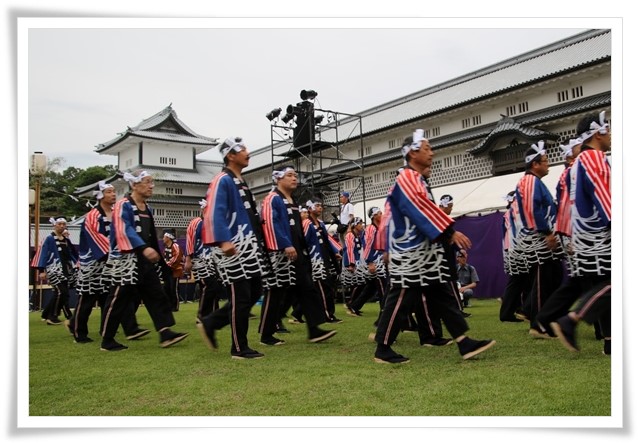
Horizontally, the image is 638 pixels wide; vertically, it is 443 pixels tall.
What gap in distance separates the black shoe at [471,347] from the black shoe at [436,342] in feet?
3.59

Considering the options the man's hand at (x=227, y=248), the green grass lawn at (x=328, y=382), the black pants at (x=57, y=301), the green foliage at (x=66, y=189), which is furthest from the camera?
the green foliage at (x=66, y=189)

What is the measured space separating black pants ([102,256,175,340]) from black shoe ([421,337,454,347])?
2.54 m

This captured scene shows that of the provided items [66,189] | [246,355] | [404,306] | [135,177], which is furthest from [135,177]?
[66,189]

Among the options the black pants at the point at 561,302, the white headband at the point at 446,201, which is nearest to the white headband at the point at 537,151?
the black pants at the point at 561,302

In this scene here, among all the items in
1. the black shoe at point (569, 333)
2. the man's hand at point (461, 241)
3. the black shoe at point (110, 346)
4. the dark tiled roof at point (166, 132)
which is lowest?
the black shoe at point (110, 346)

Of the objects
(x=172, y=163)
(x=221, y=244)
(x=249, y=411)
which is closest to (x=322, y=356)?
(x=221, y=244)

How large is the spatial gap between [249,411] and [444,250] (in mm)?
2060

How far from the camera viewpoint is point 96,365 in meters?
4.95

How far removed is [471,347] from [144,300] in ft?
11.0

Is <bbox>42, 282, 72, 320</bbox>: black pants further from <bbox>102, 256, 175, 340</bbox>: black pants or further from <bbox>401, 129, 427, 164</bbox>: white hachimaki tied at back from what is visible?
<bbox>401, 129, 427, 164</bbox>: white hachimaki tied at back

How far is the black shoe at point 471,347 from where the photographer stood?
4309 mm

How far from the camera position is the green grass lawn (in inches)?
127

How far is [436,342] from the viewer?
5.48m

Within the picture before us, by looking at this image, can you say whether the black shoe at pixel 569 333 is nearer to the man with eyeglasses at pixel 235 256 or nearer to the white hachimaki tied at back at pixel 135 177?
the man with eyeglasses at pixel 235 256
